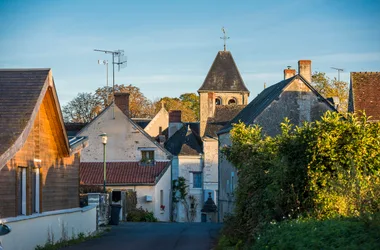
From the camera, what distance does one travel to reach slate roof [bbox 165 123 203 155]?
7106 centimetres

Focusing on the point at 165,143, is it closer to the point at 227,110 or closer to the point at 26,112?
the point at 227,110

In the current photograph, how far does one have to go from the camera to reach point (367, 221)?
35.7 feet

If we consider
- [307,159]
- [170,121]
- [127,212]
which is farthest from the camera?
[170,121]

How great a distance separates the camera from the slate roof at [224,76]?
8519 centimetres

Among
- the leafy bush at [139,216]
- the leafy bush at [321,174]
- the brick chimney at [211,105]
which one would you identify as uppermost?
the brick chimney at [211,105]

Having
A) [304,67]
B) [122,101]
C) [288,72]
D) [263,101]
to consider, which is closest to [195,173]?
[122,101]

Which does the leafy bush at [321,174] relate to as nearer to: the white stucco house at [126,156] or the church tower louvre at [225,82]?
the white stucco house at [126,156]

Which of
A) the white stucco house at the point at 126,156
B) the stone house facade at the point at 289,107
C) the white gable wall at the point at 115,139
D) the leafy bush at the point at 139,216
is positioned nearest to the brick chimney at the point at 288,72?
the stone house facade at the point at 289,107

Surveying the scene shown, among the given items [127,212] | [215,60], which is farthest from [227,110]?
[127,212]

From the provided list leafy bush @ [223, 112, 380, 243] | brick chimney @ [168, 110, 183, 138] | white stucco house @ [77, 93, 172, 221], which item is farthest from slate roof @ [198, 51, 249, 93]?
leafy bush @ [223, 112, 380, 243]

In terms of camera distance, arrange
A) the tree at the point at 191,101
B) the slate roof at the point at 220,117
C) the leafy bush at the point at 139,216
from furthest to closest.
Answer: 1. the tree at the point at 191,101
2. the slate roof at the point at 220,117
3. the leafy bush at the point at 139,216

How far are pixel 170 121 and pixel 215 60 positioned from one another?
30.9 ft

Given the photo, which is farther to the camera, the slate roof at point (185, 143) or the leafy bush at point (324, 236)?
the slate roof at point (185, 143)

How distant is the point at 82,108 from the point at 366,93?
164 feet
